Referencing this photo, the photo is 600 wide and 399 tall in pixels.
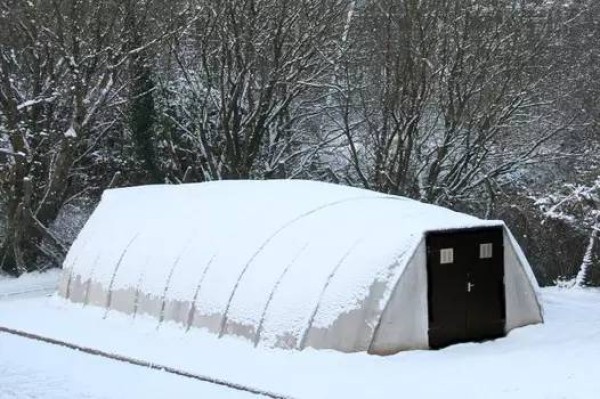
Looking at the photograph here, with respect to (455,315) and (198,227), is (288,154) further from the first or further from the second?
(455,315)

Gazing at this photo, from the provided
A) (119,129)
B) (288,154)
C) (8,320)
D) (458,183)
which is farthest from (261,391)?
(119,129)

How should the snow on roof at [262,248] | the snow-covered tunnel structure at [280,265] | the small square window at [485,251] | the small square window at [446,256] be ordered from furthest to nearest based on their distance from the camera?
the small square window at [485,251] < the small square window at [446,256] < the snow on roof at [262,248] < the snow-covered tunnel structure at [280,265]

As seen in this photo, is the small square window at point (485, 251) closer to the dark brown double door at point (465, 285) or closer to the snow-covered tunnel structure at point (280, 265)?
the dark brown double door at point (465, 285)

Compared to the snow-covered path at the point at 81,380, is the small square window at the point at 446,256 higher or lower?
higher

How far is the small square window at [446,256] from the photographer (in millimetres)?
13523

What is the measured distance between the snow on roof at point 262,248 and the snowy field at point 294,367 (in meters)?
0.59

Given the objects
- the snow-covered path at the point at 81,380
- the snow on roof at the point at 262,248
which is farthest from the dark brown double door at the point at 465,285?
the snow-covered path at the point at 81,380

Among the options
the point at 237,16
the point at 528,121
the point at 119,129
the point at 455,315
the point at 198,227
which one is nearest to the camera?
the point at 455,315

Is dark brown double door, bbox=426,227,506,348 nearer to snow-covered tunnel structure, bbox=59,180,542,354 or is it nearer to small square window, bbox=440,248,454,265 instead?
small square window, bbox=440,248,454,265

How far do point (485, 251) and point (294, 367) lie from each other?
3992mm

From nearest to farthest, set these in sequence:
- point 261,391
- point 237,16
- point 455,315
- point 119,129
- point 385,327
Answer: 1. point 261,391
2. point 385,327
3. point 455,315
4. point 237,16
5. point 119,129

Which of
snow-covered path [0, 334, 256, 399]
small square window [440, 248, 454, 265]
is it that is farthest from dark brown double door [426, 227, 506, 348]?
snow-covered path [0, 334, 256, 399]

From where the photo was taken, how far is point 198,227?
51.6 feet

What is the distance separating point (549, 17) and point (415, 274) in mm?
14296
